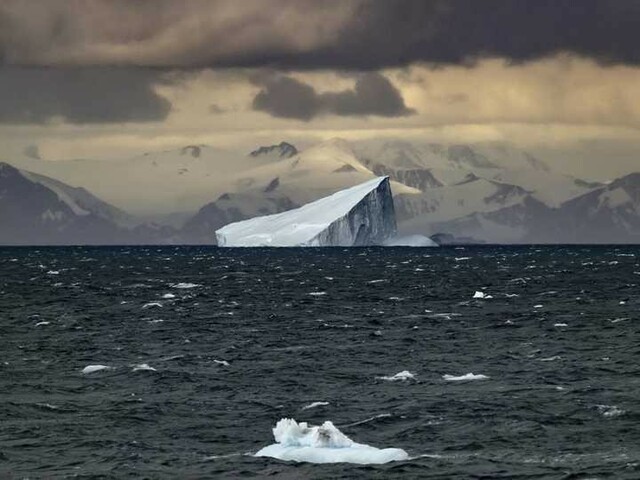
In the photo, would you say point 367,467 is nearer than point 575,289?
Yes

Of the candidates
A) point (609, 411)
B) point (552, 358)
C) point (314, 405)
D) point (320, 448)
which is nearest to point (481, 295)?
point (552, 358)

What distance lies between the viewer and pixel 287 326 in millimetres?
83062

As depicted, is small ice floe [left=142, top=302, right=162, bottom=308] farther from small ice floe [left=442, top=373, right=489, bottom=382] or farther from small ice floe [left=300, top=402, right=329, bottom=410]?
small ice floe [left=300, top=402, right=329, bottom=410]

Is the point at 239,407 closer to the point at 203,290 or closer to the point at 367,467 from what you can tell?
the point at 367,467

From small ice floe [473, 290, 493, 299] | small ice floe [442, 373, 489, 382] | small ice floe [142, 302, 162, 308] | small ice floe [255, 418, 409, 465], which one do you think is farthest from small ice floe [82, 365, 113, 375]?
small ice floe [473, 290, 493, 299]

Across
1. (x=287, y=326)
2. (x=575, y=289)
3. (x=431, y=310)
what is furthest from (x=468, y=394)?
(x=575, y=289)

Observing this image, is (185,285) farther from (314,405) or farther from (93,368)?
(314,405)

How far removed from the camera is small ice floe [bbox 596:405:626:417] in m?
46.9

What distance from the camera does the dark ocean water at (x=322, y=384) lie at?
4078 cm

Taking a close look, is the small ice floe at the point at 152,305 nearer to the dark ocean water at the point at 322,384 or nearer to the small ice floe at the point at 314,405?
the dark ocean water at the point at 322,384

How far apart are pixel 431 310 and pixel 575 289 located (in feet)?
91.9

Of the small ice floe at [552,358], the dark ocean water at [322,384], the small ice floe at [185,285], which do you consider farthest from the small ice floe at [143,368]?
the small ice floe at [185,285]

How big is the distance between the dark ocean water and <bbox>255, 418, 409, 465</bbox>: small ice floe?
69 cm

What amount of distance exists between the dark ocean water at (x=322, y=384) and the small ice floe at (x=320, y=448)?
687 millimetres
